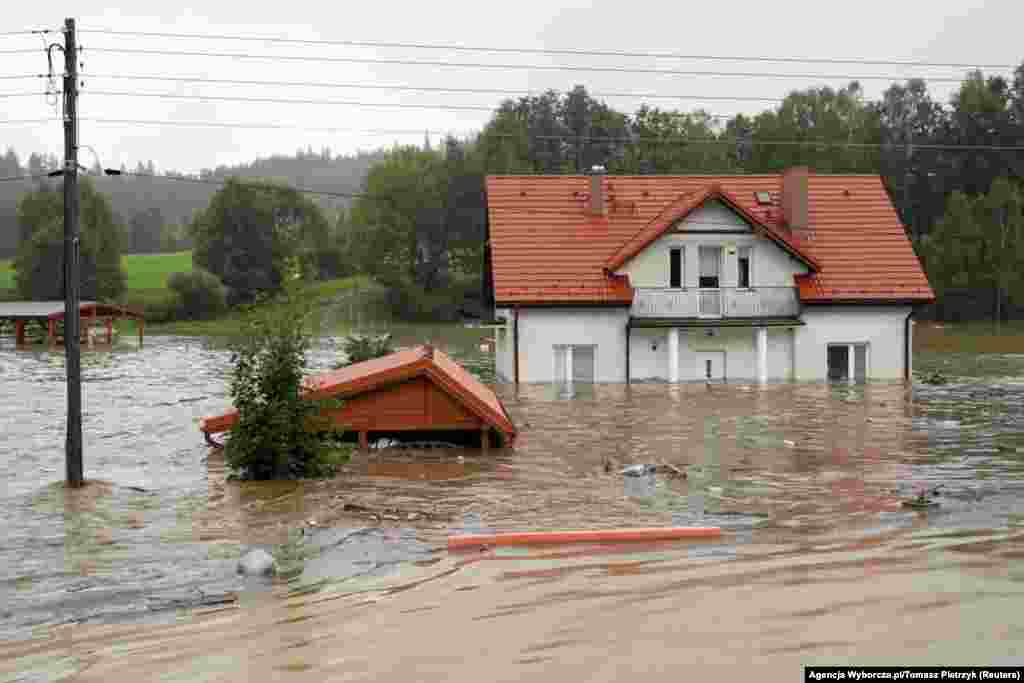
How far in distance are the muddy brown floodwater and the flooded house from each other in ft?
43.5

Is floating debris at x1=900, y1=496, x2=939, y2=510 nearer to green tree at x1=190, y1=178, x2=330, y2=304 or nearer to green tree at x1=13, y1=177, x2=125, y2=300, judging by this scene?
green tree at x1=13, y1=177, x2=125, y2=300

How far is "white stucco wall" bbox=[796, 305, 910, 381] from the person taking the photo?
41.9 m

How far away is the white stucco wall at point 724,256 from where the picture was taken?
41.7m

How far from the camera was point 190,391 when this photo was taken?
3909cm

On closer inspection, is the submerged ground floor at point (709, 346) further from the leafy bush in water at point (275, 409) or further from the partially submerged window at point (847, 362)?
the leafy bush in water at point (275, 409)

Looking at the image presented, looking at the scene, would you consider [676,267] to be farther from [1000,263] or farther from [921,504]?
[1000,263]

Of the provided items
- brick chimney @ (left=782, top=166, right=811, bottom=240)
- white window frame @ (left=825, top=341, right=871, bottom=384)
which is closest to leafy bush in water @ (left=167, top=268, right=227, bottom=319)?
brick chimney @ (left=782, top=166, right=811, bottom=240)

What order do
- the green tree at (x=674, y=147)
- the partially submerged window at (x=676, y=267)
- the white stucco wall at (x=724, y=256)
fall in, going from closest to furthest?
the white stucco wall at (x=724, y=256) → the partially submerged window at (x=676, y=267) → the green tree at (x=674, y=147)

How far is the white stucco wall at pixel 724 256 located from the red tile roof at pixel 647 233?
0.49 metres

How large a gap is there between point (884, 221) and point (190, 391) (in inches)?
944

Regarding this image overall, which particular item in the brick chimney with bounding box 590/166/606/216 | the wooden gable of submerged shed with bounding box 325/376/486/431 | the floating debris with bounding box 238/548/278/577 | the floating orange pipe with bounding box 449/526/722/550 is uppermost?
the brick chimney with bounding box 590/166/606/216

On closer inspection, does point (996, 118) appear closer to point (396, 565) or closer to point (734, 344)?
point (734, 344)

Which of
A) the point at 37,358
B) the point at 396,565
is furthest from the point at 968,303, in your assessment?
the point at 396,565

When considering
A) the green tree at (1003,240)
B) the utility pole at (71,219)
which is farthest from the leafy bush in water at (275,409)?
the green tree at (1003,240)
